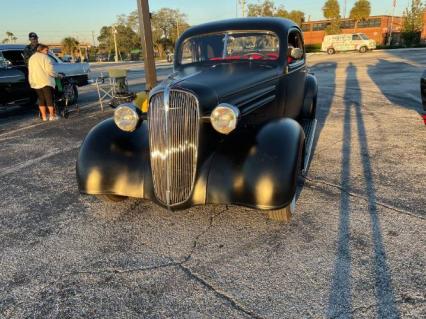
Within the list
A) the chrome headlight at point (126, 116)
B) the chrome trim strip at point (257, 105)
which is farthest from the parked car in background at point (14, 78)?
the chrome trim strip at point (257, 105)

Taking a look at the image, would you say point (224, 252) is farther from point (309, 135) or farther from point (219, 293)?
point (309, 135)

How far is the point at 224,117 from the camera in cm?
284

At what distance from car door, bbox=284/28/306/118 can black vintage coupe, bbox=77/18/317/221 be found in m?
0.81

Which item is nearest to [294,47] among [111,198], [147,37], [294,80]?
[294,80]

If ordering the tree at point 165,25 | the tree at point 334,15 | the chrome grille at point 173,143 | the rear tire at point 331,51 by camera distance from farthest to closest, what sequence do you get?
the tree at point 165,25 → the tree at point 334,15 → the rear tire at point 331,51 → the chrome grille at point 173,143

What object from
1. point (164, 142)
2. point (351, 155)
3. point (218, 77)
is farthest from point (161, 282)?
point (351, 155)

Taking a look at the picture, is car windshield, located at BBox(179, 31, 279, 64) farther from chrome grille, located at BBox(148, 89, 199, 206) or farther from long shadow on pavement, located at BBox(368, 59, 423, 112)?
long shadow on pavement, located at BBox(368, 59, 423, 112)

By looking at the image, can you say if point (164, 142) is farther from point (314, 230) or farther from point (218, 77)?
point (314, 230)

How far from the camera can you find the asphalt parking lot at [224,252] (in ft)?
7.27

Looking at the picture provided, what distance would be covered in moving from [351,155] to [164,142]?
10.5 ft

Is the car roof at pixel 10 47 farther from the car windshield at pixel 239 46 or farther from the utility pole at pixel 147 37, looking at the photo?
the car windshield at pixel 239 46

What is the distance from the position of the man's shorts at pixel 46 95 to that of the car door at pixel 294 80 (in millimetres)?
5556

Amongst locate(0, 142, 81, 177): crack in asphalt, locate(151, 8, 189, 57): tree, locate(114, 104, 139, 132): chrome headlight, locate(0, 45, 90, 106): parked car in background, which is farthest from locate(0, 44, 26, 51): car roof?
locate(151, 8, 189, 57): tree

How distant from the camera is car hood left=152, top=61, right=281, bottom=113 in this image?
297 centimetres
